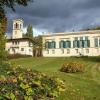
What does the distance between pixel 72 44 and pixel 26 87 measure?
247 feet

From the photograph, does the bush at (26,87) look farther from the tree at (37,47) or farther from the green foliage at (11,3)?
the tree at (37,47)

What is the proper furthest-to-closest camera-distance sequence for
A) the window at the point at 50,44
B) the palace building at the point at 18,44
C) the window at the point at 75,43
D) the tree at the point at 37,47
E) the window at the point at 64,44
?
the palace building at the point at 18,44, the tree at the point at 37,47, the window at the point at 50,44, the window at the point at 64,44, the window at the point at 75,43

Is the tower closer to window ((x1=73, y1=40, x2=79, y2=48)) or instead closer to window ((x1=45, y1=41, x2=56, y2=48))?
window ((x1=45, y1=41, x2=56, y2=48))

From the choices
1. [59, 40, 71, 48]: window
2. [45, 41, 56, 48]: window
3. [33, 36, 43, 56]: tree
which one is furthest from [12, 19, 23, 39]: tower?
[59, 40, 71, 48]: window

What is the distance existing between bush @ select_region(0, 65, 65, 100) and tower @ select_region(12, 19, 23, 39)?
86069 millimetres

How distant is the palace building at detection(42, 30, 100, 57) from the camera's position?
85.8 meters

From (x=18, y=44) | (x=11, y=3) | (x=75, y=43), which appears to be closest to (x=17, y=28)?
(x=18, y=44)

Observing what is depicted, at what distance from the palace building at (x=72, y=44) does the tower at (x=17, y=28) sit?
13.1m

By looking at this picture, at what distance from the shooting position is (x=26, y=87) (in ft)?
44.5

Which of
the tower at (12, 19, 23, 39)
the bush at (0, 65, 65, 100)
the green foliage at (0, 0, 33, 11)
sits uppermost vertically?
the tower at (12, 19, 23, 39)

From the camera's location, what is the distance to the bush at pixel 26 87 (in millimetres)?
12703

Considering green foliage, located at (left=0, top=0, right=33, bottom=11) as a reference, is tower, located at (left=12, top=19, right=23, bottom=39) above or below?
above

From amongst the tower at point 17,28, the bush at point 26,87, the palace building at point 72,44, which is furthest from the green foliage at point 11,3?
the tower at point 17,28

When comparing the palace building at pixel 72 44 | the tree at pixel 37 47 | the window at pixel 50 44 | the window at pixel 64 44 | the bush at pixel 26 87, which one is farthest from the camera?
the tree at pixel 37 47
